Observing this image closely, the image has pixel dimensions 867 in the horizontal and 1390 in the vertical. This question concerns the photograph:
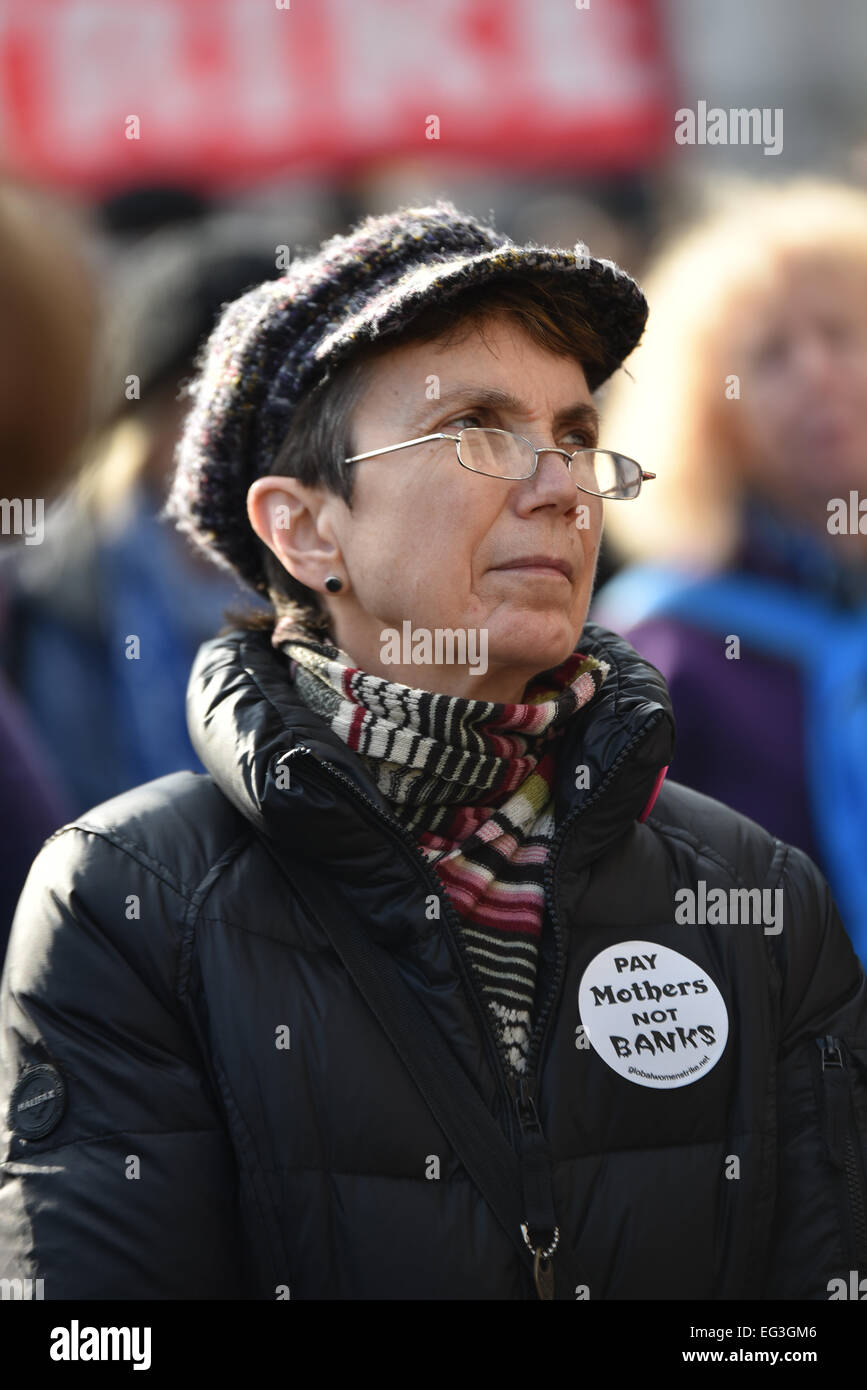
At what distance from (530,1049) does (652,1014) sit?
0.57ft

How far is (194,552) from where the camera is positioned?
12.1 feet

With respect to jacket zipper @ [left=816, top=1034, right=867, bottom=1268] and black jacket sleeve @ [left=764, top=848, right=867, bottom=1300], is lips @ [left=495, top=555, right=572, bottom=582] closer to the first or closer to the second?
black jacket sleeve @ [left=764, top=848, right=867, bottom=1300]

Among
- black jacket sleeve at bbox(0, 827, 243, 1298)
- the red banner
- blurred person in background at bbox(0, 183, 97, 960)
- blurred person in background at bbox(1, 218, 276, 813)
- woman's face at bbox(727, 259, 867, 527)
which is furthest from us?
the red banner

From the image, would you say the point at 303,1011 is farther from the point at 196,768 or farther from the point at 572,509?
the point at 196,768

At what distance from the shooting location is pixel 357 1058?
171 centimetres

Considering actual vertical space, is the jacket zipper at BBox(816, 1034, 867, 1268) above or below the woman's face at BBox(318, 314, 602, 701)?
below

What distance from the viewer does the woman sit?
1.65 m

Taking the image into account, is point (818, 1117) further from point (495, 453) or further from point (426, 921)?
point (495, 453)

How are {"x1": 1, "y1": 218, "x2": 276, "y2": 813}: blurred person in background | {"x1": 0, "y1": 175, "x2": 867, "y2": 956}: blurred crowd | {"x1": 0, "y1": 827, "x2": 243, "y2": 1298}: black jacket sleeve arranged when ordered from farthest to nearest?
1. {"x1": 1, "y1": 218, "x2": 276, "y2": 813}: blurred person in background
2. {"x1": 0, "y1": 175, "x2": 867, "y2": 956}: blurred crowd
3. {"x1": 0, "y1": 827, "x2": 243, "y2": 1298}: black jacket sleeve

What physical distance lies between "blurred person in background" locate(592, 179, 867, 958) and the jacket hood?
34.6 inches

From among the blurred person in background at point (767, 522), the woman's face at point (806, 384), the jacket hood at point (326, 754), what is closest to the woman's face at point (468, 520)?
the jacket hood at point (326, 754)

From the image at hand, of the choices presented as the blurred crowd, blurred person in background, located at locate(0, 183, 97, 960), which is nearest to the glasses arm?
the blurred crowd

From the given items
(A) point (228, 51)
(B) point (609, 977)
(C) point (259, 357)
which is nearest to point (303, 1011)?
(B) point (609, 977)

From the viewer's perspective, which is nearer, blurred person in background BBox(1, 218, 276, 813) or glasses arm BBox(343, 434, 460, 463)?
glasses arm BBox(343, 434, 460, 463)
